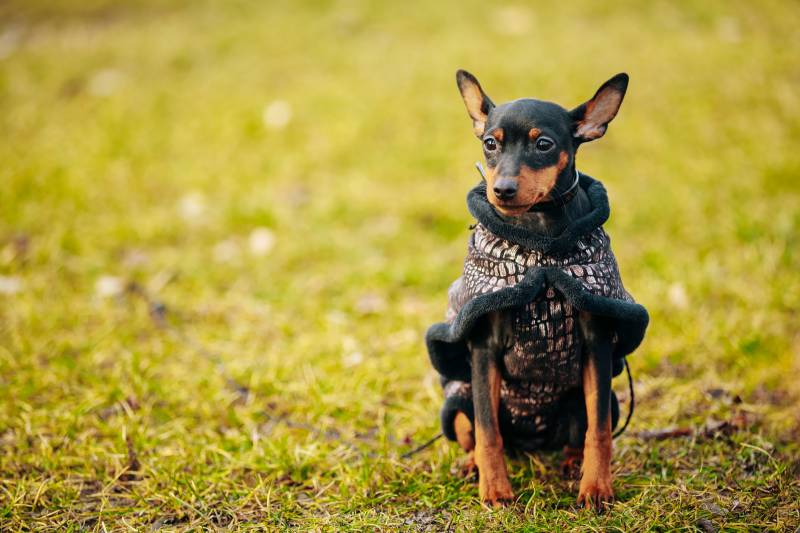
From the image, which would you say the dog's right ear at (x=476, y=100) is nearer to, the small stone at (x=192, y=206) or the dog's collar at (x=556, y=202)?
the dog's collar at (x=556, y=202)

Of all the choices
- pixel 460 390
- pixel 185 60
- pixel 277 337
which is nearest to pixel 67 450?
pixel 277 337

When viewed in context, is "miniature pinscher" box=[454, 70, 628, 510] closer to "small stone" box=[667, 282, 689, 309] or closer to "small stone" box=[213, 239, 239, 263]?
"small stone" box=[667, 282, 689, 309]

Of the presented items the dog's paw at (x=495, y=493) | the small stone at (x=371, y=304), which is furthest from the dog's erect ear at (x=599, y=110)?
the small stone at (x=371, y=304)

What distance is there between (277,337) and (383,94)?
126 inches

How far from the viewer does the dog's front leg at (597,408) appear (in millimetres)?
2158

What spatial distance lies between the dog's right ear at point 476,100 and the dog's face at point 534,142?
0.10 m

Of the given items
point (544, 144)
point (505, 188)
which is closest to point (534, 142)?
point (544, 144)

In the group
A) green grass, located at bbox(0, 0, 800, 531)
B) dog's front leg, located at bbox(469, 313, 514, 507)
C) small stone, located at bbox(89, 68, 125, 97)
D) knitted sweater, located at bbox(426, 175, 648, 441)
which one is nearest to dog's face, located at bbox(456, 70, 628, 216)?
knitted sweater, located at bbox(426, 175, 648, 441)

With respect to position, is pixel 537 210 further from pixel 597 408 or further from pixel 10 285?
pixel 10 285

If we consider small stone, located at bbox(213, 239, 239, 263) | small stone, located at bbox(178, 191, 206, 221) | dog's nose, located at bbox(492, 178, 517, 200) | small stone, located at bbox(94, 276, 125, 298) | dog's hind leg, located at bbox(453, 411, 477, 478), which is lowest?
small stone, located at bbox(94, 276, 125, 298)

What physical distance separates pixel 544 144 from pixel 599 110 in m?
0.22

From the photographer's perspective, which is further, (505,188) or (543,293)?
(543,293)

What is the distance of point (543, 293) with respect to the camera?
213 centimetres

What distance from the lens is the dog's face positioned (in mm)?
1979
